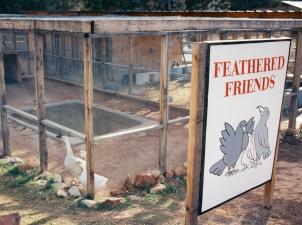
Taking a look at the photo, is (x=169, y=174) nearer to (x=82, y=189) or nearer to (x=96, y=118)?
(x=82, y=189)

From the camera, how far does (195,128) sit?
11.2ft

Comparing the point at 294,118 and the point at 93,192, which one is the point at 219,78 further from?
the point at 294,118

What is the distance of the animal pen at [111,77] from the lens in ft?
19.1

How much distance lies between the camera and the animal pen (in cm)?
581

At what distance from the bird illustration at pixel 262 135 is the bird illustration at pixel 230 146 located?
274 millimetres

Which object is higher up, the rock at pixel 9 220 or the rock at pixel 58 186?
the rock at pixel 9 220

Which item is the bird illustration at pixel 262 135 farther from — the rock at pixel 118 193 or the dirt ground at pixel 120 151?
the dirt ground at pixel 120 151

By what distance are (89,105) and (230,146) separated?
2430 millimetres

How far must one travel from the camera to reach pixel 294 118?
984 centimetres

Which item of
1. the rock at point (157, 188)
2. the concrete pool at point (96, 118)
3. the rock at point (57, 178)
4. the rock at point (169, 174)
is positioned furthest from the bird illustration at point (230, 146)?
the concrete pool at point (96, 118)

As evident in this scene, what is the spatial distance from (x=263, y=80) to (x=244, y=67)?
1.48 feet

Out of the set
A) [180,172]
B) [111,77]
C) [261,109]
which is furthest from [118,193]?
[111,77]

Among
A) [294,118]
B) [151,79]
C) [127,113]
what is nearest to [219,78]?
[294,118]

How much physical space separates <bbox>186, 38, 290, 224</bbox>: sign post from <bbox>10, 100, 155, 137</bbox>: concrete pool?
21.0ft
